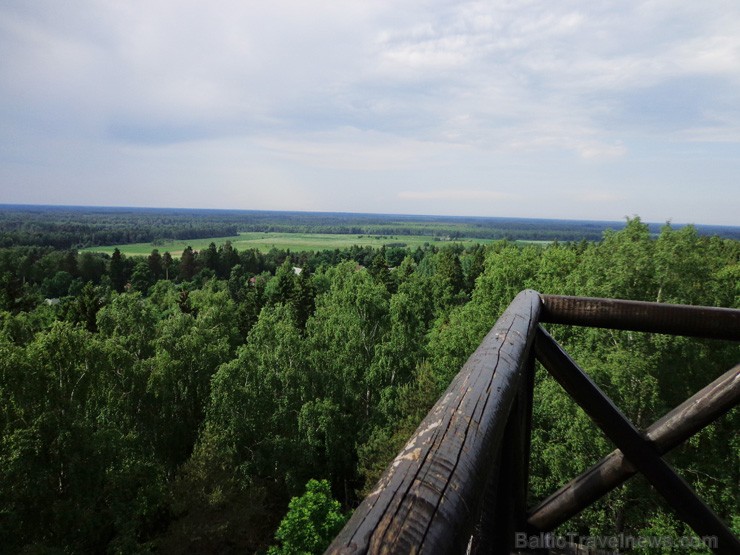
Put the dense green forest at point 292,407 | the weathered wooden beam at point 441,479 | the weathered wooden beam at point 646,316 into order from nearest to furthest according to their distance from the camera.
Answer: the weathered wooden beam at point 441,479 → the weathered wooden beam at point 646,316 → the dense green forest at point 292,407

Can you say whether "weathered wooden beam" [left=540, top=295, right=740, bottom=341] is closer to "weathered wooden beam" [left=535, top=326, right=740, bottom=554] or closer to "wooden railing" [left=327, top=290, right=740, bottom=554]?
"wooden railing" [left=327, top=290, right=740, bottom=554]

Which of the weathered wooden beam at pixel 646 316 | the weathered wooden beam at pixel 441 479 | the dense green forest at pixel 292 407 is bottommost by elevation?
the dense green forest at pixel 292 407

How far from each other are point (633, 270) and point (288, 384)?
45.6ft

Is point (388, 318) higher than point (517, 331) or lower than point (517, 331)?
lower

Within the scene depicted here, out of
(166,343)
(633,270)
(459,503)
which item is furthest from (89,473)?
(633,270)

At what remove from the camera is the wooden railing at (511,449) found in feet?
2.42

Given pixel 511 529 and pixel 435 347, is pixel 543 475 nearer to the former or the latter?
pixel 435 347

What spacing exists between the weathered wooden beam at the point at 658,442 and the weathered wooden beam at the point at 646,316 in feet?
0.65

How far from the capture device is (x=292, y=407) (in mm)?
19484

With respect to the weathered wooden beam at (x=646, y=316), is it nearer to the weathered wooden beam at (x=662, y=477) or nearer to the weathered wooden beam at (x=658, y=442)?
the weathered wooden beam at (x=658, y=442)

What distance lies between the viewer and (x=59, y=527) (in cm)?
1305

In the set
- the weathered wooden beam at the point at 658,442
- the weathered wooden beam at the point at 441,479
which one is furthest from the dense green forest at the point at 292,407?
the weathered wooden beam at the point at 441,479

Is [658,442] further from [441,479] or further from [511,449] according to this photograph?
[441,479]

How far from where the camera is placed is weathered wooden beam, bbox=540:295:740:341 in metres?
2.01
